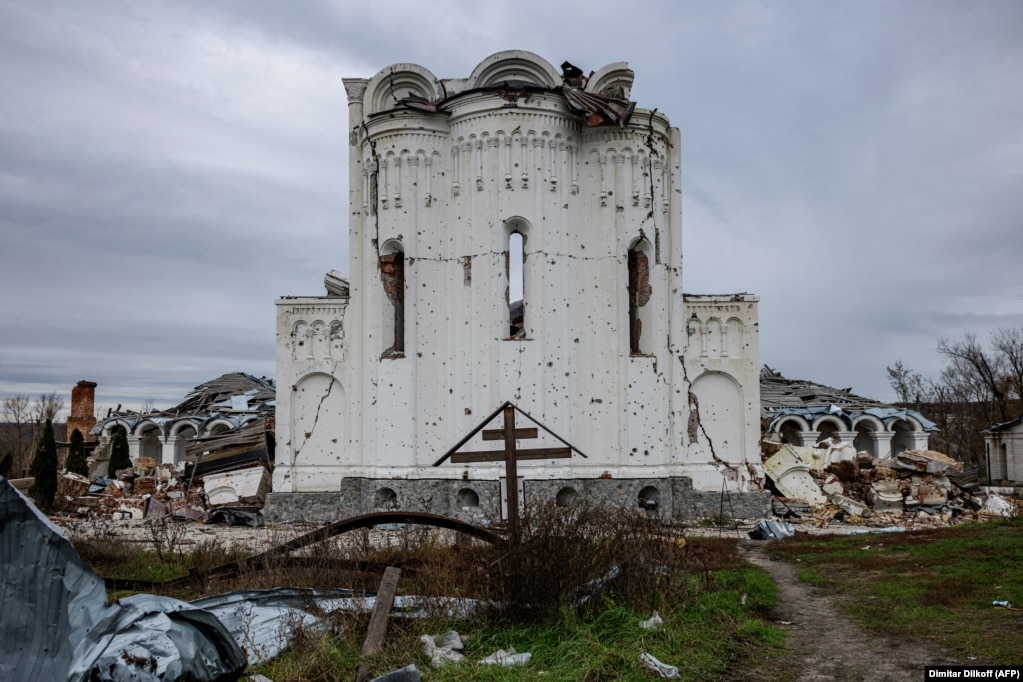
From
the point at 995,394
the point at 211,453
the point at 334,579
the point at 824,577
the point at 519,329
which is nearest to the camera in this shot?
the point at 334,579

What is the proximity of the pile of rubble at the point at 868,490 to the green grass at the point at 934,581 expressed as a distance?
A: 486cm

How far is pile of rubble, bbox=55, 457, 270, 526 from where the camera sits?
23.4 m

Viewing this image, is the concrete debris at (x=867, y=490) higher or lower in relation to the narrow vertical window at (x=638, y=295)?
lower

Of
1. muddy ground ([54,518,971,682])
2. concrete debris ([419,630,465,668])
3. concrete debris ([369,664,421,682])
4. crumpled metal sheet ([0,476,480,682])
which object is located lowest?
muddy ground ([54,518,971,682])

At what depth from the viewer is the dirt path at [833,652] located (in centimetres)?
764

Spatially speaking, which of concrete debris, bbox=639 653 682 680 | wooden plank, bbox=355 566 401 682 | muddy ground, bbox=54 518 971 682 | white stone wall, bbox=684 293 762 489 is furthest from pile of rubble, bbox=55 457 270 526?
concrete debris, bbox=639 653 682 680

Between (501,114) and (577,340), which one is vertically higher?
(501,114)

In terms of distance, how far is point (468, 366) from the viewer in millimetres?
21312

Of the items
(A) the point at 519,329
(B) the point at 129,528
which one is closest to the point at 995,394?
(A) the point at 519,329

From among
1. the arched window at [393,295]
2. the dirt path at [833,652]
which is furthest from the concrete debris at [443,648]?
the arched window at [393,295]

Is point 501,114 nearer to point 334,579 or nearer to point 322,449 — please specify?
point 322,449

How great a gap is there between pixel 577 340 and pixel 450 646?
1413 cm

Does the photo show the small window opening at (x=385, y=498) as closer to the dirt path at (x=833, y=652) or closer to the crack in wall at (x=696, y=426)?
the crack in wall at (x=696, y=426)

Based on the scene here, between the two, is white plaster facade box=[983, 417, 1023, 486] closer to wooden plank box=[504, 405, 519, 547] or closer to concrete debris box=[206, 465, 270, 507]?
concrete debris box=[206, 465, 270, 507]
